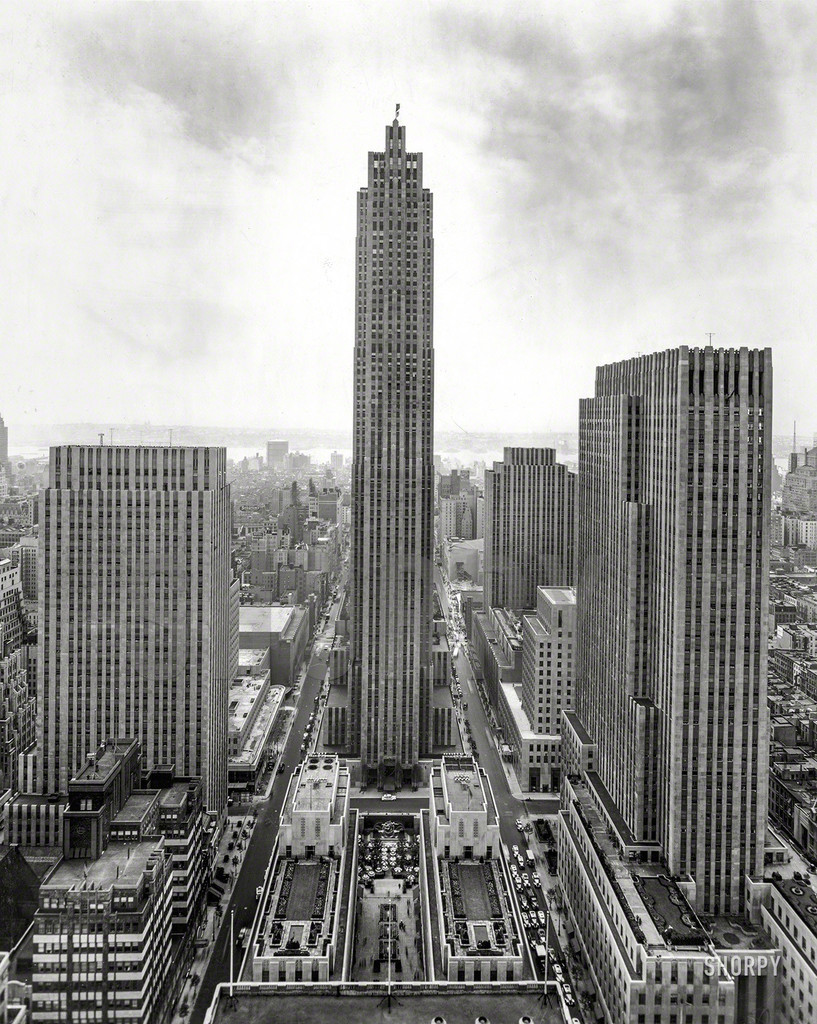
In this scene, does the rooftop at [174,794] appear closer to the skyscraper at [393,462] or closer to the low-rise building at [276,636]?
the skyscraper at [393,462]

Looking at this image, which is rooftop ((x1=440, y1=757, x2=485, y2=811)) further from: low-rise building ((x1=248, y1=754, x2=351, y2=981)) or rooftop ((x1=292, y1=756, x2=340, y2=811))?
rooftop ((x1=292, y1=756, x2=340, y2=811))

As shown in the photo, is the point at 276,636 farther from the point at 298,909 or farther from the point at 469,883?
the point at 298,909

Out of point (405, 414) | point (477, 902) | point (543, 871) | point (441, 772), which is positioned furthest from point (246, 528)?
point (477, 902)

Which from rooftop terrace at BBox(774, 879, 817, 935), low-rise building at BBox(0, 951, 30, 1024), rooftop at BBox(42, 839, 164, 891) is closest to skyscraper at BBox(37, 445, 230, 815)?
rooftop at BBox(42, 839, 164, 891)

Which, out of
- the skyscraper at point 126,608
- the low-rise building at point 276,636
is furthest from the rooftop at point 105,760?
the low-rise building at point 276,636

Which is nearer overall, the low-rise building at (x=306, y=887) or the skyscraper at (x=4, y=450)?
the low-rise building at (x=306, y=887)

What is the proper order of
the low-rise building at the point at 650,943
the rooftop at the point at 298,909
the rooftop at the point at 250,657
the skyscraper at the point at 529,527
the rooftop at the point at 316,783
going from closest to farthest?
1. the low-rise building at the point at 650,943
2. the rooftop at the point at 298,909
3. the rooftop at the point at 316,783
4. the rooftop at the point at 250,657
5. the skyscraper at the point at 529,527
